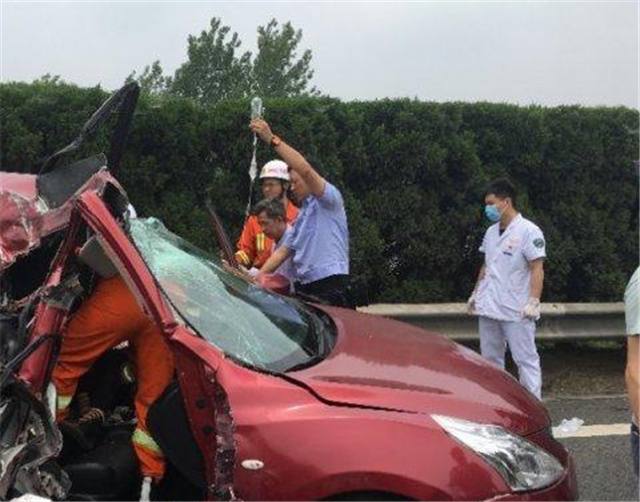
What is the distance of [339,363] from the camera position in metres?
3.00

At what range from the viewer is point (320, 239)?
5195 mm

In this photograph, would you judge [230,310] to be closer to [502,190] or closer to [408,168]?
[502,190]

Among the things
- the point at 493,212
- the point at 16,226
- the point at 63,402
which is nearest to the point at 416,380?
the point at 63,402

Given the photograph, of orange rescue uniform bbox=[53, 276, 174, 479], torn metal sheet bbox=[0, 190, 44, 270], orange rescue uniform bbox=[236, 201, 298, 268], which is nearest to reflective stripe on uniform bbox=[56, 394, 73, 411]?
orange rescue uniform bbox=[53, 276, 174, 479]

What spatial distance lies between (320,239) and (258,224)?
2.28 feet

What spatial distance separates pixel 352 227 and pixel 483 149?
148 cm

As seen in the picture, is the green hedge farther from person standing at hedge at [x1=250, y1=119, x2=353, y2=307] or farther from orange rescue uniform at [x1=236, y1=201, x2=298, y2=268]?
person standing at hedge at [x1=250, y1=119, x2=353, y2=307]

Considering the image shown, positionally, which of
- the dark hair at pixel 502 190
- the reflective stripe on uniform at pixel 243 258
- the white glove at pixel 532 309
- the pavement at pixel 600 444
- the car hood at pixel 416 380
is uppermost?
the dark hair at pixel 502 190

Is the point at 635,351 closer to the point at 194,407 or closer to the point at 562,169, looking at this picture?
the point at 194,407

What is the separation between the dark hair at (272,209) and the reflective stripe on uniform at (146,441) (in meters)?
2.47

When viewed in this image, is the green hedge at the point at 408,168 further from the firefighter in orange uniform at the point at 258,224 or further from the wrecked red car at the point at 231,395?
the wrecked red car at the point at 231,395

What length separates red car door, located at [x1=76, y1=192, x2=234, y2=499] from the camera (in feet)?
8.57

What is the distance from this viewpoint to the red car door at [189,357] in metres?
2.61

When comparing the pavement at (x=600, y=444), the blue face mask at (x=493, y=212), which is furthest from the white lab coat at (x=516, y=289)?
the pavement at (x=600, y=444)
